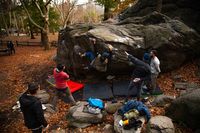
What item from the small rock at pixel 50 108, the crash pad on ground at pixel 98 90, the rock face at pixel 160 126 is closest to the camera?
the rock face at pixel 160 126

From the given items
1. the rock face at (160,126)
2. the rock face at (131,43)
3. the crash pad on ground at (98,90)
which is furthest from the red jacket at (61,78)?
the rock face at (160,126)

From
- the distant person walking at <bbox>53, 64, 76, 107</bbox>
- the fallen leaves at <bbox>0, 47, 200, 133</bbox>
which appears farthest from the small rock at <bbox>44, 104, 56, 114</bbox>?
the distant person walking at <bbox>53, 64, 76, 107</bbox>

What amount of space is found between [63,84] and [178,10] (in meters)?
12.6

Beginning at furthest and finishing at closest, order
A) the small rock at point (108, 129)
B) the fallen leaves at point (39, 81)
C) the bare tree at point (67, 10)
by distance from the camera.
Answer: the bare tree at point (67, 10) < the fallen leaves at point (39, 81) < the small rock at point (108, 129)

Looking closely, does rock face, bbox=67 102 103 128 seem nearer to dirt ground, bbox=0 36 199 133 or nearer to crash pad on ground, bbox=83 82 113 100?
dirt ground, bbox=0 36 199 133

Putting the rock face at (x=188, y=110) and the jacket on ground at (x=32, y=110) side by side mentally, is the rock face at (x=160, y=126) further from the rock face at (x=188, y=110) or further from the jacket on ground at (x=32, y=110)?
the jacket on ground at (x=32, y=110)

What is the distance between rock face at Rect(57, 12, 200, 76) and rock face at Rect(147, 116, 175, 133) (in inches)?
203

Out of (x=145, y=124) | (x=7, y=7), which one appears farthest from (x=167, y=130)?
(x=7, y=7)

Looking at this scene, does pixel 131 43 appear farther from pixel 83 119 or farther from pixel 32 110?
pixel 32 110

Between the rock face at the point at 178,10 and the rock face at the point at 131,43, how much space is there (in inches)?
126

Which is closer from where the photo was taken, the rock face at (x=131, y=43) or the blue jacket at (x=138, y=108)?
the blue jacket at (x=138, y=108)

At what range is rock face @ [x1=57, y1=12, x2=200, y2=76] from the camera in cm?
1173

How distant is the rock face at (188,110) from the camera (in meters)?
6.89

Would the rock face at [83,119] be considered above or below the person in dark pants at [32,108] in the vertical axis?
below
